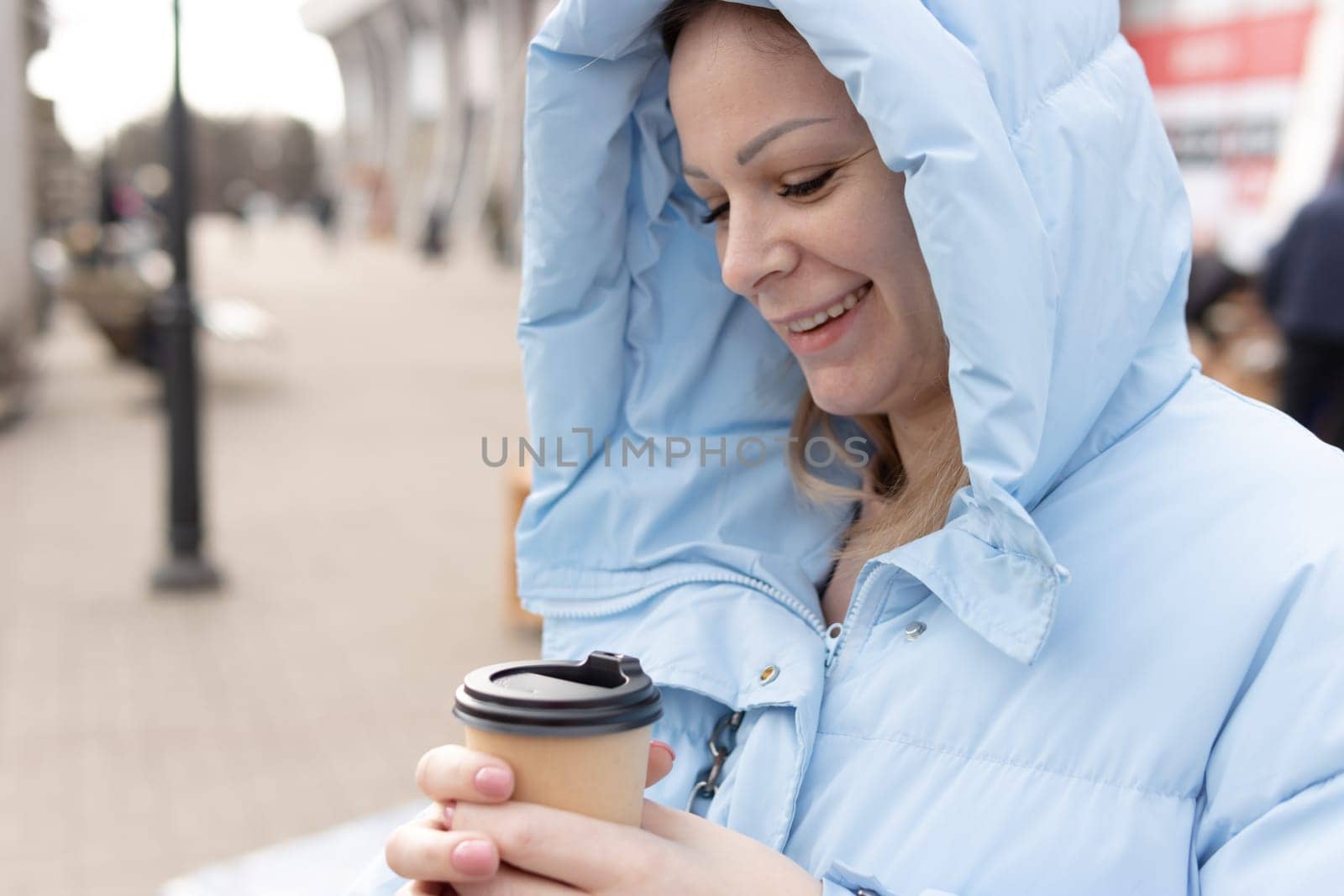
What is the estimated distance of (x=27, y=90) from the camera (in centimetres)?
1012

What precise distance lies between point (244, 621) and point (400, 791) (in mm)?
1771

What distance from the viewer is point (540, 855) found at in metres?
1.03

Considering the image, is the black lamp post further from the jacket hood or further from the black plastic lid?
the black plastic lid

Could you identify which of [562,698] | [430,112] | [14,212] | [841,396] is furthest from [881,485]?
[430,112]

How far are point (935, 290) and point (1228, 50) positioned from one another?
40.0 feet

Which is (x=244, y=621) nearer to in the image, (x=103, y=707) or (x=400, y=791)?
(x=103, y=707)

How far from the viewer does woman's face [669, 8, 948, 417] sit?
142 cm

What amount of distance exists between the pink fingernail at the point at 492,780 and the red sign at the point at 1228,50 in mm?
10574

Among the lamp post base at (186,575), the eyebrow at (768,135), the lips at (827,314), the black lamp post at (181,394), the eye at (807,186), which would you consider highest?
the eyebrow at (768,135)

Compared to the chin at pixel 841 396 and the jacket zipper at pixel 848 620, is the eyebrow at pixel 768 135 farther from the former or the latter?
the jacket zipper at pixel 848 620

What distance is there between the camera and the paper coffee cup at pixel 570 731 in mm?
1022

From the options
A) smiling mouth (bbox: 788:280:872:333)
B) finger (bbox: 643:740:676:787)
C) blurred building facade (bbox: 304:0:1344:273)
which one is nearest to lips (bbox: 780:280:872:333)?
smiling mouth (bbox: 788:280:872:333)

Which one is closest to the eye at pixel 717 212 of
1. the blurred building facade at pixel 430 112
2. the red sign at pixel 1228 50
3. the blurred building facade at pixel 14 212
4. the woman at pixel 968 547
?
the woman at pixel 968 547

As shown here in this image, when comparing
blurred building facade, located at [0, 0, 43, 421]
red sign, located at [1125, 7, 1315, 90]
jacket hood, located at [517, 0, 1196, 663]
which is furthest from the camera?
red sign, located at [1125, 7, 1315, 90]
